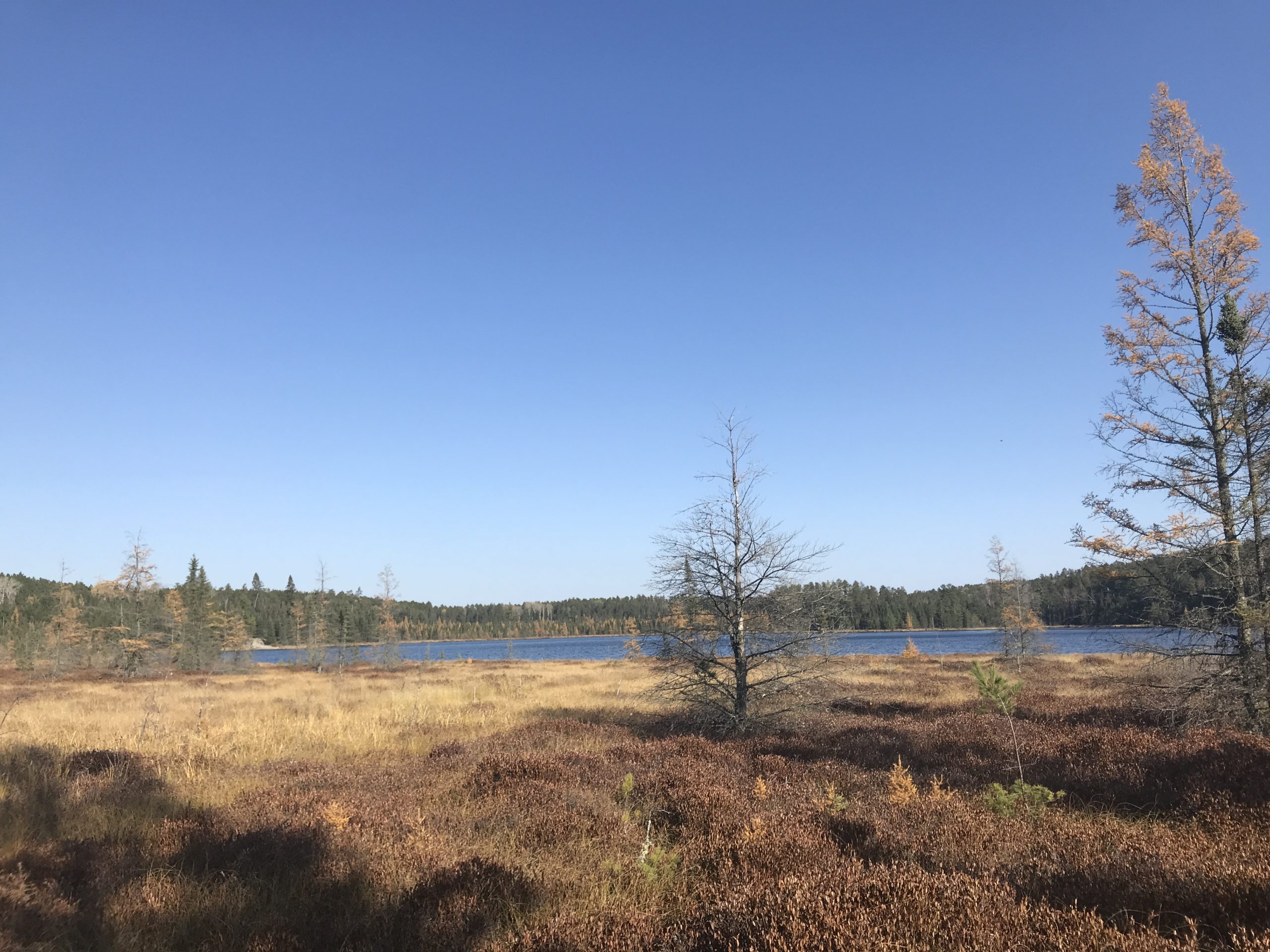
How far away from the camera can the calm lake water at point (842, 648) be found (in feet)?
59.4

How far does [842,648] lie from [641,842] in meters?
9.72

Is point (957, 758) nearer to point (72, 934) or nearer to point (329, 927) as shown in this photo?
point (329, 927)

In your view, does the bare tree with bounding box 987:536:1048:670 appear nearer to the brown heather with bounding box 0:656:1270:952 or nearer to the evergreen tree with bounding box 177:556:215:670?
the brown heather with bounding box 0:656:1270:952

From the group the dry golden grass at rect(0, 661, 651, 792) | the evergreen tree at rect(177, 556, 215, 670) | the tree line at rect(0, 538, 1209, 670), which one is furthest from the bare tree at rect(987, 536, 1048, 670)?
the evergreen tree at rect(177, 556, 215, 670)

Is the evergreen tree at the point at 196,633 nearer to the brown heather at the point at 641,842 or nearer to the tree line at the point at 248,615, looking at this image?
the tree line at the point at 248,615

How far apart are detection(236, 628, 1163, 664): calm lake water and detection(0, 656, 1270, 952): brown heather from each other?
12.5 feet

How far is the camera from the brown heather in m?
3.73

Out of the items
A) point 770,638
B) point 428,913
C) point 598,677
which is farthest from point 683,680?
point 598,677

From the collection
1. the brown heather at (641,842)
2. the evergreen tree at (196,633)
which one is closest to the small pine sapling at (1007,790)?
the brown heather at (641,842)

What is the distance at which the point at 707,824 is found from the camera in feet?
21.4

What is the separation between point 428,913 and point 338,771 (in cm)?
587

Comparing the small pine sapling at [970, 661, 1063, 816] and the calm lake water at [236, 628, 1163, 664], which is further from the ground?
the small pine sapling at [970, 661, 1063, 816]

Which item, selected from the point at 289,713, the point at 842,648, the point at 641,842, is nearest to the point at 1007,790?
the point at 641,842

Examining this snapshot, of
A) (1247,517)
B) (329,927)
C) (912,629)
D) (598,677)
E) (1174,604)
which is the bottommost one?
(912,629)
